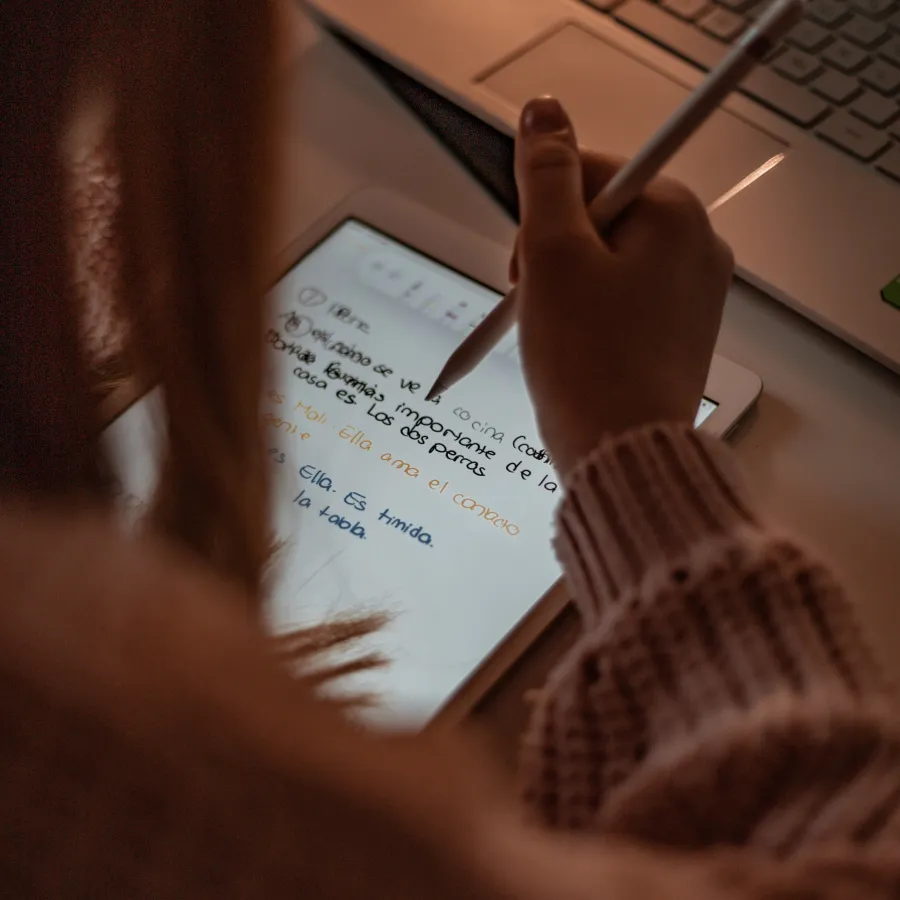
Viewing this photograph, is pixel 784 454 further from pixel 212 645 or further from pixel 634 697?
pixel 212 645

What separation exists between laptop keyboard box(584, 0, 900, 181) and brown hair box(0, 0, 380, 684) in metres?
0.28

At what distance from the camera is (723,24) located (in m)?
0.46

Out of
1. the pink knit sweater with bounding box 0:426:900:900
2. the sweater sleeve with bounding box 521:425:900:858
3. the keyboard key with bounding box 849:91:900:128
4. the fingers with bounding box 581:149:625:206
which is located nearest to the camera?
the pink knit sweater with bounding box 0:426:900:900

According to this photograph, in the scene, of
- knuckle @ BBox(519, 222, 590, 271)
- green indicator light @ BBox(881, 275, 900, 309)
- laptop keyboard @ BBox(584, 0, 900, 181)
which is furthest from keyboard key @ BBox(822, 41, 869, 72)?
knuckle @ BBox(519, 222, 590, 271)

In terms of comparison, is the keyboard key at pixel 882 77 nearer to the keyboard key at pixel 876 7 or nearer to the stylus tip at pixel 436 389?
the keyboard key at pixel 876 7

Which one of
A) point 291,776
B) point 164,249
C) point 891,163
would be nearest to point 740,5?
point 891,163

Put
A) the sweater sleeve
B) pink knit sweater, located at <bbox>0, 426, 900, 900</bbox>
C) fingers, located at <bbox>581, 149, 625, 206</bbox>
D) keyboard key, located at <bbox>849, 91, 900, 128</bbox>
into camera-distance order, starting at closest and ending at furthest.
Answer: pink knit sweater, located at <bbox>0, 426, 900, 900</bbox>
the sweater sleeve
fingers, located at <bbox>581, 149, 625, 206</bbox>
keyboard key, located at <bbox>849, 91, 900, 128</bbox>

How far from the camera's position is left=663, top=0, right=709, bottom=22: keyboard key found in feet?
1.55

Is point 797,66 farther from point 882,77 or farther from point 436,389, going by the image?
point 436,389

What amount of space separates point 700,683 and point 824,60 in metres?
0.34

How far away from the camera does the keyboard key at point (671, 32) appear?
462 mm

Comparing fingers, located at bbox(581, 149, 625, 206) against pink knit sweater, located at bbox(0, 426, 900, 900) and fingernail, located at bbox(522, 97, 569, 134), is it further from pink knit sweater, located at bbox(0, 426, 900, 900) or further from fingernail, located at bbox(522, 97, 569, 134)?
pink knit sweater, located at bbox(0, 426, 900, 900)

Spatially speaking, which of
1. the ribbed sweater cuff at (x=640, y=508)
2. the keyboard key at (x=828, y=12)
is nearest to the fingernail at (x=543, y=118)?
the ribbed sweater cuff at (x=640, y=508)

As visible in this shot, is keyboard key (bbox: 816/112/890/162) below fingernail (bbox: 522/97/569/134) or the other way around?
the other way around
